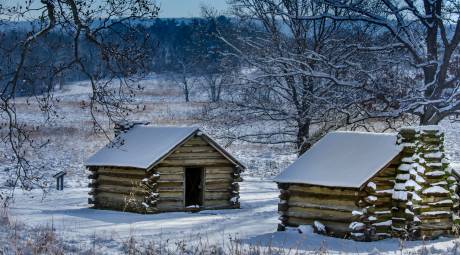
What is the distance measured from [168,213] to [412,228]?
28.3 feet

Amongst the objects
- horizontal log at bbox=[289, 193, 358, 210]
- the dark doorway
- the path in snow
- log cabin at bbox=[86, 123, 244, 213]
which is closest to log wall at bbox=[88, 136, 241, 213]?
log cabin at bbox=[86, 123, 244, 213]

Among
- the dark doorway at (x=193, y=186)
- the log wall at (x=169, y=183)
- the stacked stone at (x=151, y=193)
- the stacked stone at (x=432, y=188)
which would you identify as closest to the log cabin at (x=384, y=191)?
the stacked stone at (x=432, y=188)

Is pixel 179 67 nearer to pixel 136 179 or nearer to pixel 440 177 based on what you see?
pixel 136 179

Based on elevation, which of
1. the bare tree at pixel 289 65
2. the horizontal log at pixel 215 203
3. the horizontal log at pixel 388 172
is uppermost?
the bare tree at pixel 289 65

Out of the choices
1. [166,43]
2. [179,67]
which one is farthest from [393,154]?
[166,43]

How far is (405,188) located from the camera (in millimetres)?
16031

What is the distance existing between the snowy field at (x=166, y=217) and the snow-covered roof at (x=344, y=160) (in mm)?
1336

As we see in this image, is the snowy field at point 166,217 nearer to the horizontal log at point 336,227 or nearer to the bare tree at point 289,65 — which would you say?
the horizontal log at point 336,227

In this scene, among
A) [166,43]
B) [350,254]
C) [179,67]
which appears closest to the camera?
[350,254]

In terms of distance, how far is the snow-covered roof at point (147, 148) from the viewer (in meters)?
21.9

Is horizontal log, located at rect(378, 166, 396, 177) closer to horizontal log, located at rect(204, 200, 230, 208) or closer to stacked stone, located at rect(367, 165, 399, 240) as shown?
stacked stone, located at rect(367, 165, 399, 240)

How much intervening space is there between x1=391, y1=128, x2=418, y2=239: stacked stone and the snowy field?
21.5 inches

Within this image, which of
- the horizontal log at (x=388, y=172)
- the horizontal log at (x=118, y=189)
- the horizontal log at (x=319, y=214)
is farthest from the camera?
the horizontal log at (x=118, y=189)

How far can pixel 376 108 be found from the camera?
23.1m
